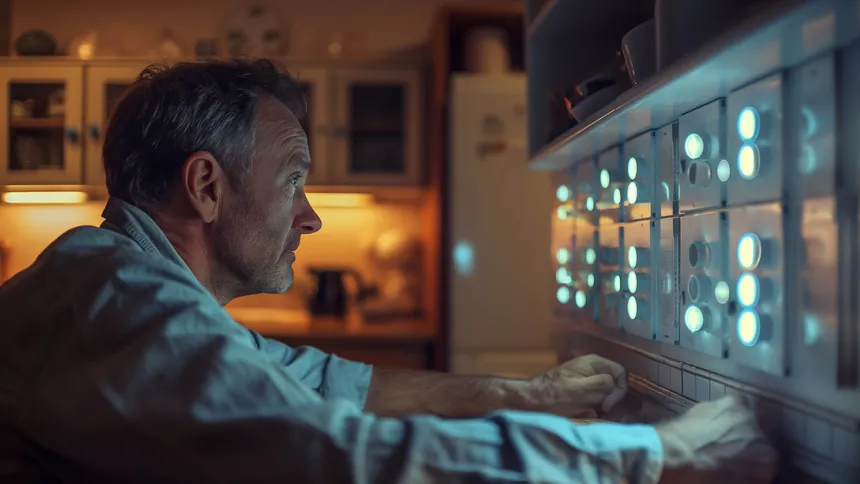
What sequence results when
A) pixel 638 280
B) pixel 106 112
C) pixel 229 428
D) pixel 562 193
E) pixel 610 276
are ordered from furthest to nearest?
pixel 106 112
pixel 562 193
pixel 610 276
pixel 638 280
pixel 229 428

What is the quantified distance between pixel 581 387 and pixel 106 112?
227 cm

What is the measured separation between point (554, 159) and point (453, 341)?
134 cm

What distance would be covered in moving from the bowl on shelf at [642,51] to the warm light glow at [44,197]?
246cm

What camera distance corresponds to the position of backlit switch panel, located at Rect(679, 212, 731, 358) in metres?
0.65

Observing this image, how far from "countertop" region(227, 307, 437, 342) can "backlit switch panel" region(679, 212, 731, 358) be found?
1787mm

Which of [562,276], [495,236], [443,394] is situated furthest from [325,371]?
[495,236]

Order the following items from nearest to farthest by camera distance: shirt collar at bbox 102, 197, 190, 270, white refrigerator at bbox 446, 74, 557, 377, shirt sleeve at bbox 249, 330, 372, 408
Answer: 1. shirt collar at bbox 102, 197, 190, 270
2. shirt sleeve at bbox 249, 330, 372, 408
3. white refrigerator at bbox 446, 74, 557, 377

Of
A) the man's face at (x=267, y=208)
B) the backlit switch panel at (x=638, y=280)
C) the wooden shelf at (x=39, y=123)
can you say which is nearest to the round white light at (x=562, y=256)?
the backlit switch panel at (x=638, y=280)

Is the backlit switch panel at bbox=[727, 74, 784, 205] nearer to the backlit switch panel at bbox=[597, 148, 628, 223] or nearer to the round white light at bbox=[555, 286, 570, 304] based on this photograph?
the backlit switch panel at bbox=[597, 148, 628, 223]

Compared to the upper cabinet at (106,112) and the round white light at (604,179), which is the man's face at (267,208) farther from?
the upper cabinet at (106,112)

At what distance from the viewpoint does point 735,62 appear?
0.56 m

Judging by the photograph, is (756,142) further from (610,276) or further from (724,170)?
(610,276)

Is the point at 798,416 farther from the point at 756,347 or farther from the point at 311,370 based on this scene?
the point at 311,370

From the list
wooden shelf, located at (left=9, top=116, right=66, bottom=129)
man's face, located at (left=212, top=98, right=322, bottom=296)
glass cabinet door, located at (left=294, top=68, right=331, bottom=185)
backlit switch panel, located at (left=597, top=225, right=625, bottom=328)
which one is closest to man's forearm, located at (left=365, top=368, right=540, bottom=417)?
backlit switch panel, located at (left=597, top=225, right=625, bottom=328)
